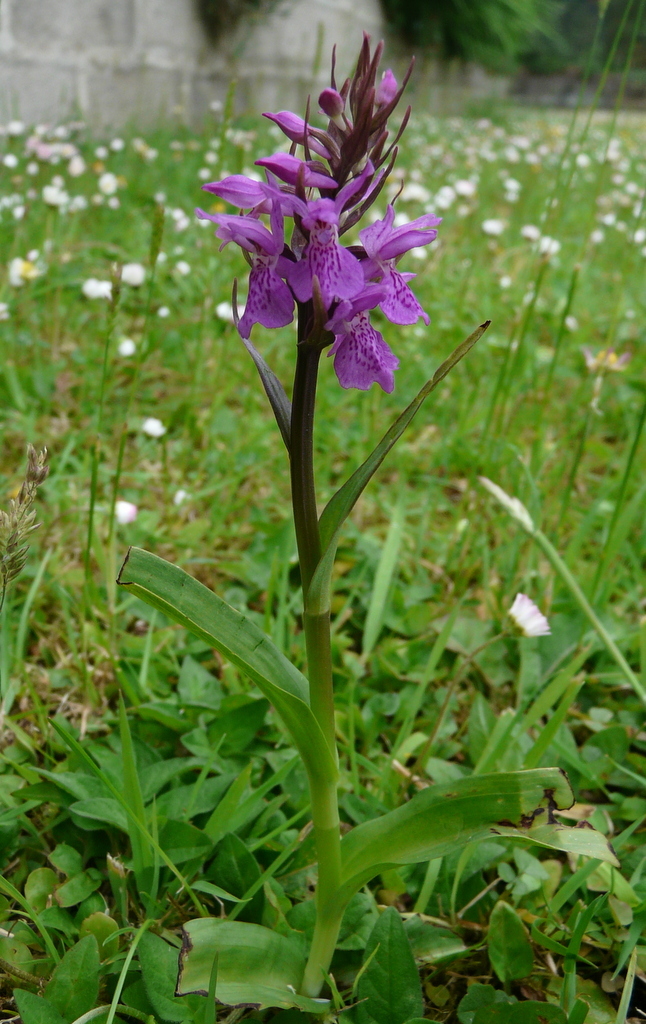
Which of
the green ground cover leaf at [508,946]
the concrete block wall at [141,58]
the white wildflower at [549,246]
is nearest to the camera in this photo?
the green ground cover leaf at [508,946]

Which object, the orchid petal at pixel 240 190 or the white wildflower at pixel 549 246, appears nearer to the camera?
the orchid petal at pixel 240 190

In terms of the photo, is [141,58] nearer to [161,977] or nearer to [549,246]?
[549,246]

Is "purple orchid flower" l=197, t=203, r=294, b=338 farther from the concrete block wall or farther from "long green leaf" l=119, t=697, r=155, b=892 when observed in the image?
the concrete block wall

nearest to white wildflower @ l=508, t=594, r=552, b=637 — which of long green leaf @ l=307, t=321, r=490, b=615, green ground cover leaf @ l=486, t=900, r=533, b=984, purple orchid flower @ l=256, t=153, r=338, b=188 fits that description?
green ground cover leaf @ l=486, t=900, r=533, b=984

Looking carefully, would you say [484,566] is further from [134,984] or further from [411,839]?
[134,984]

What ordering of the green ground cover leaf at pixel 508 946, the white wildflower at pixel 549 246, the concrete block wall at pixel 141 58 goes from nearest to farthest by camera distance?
1. the green ground cover leaf at pixel 508 946
2. the white wildflower at pixel 549 246
3. the concrete block wall at pixel 141 58

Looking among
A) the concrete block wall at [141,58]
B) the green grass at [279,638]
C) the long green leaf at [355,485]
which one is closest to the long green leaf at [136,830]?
the green grass at [279,638]

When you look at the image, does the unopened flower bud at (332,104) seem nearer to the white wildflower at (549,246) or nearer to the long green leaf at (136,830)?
the long green leaf at (136,830)
